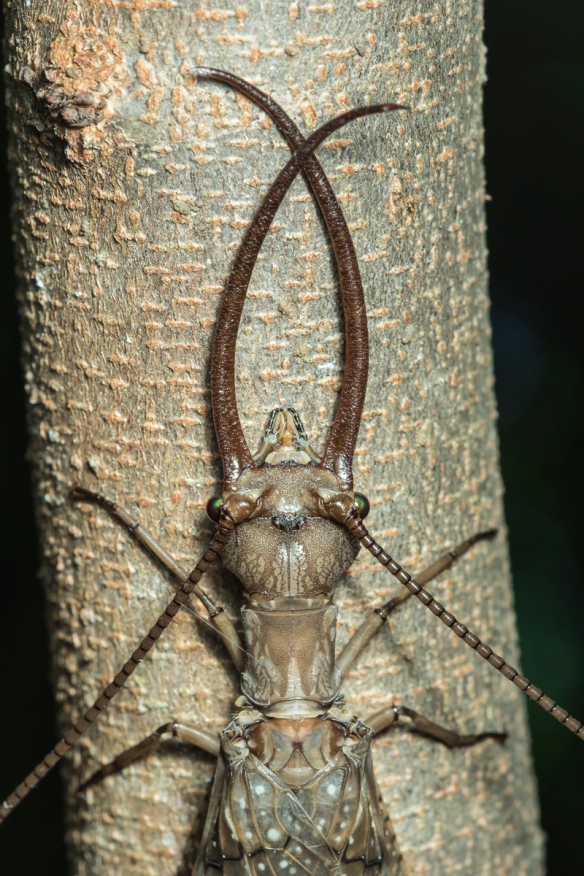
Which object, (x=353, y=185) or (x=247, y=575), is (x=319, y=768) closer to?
(x=247, y=575)

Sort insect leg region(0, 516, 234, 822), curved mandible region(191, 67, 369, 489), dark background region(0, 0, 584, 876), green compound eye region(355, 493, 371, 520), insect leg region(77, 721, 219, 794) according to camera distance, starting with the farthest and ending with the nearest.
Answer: dark background region(0, 0, 584, 876)
insect leg region(77, 721, 219, 794)
green compound eye region(355, 493, 371, 520)
insect leg region(0, 516, 234, 822)
curved mandible region(191, 67, 369, 489)

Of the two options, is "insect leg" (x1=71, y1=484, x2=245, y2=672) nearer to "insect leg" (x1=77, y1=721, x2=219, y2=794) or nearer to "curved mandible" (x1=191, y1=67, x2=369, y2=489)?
"insect leg" (x1=77, y1=721, x2=219, y2=794)

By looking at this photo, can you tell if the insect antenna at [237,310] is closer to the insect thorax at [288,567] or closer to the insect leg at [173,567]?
the insect thorax at [288,567]

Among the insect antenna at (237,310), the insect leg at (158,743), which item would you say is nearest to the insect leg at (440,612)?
the insect antenna at (237,310)

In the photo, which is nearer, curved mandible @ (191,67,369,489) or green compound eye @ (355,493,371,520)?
curved mandible @ (191,67,369,489)

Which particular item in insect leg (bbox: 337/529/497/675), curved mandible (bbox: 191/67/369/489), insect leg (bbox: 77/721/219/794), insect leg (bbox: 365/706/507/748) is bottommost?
insect leg (bbox: 77/721/219/794)

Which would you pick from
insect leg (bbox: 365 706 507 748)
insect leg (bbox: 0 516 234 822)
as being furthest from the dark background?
insect leg (bbox: 0 516 234 822)

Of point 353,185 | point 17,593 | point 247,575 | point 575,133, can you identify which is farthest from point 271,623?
point 575,133
